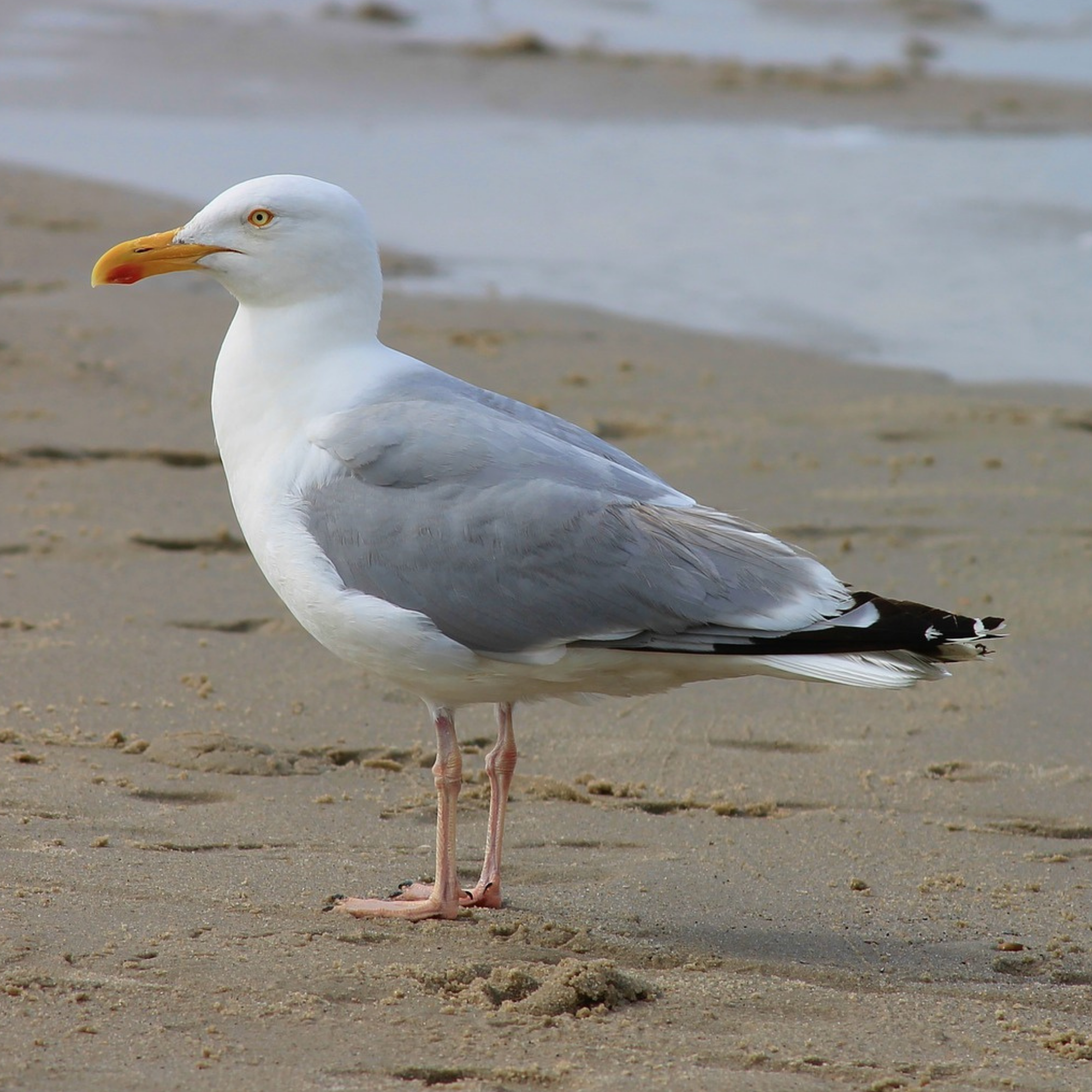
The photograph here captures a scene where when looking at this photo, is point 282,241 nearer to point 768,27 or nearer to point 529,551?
point 529,551

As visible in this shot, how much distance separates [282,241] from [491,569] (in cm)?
111

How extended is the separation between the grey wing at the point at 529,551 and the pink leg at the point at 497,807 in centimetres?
48

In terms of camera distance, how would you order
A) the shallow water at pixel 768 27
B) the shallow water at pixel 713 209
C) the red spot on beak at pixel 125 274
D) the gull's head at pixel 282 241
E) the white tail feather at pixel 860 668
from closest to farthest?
the white tail feather at pixel 860 668, the gull's head at pixel 282 241, the red spot on beak at pixel 125 274, the shallow water at pixel 713 209, the shallow water at pixel 768 27

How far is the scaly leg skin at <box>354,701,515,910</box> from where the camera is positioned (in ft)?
13.8

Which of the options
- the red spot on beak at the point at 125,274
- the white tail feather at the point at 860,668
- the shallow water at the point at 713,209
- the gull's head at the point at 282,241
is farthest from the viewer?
the shallow water at the point at 713,209

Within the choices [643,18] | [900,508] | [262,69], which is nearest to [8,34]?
[262,69]

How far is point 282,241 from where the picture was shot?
4.48 m

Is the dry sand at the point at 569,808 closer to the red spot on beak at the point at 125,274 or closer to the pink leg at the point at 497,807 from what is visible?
the pink leg at the point at 497,807

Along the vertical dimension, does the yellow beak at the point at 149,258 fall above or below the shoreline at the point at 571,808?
above

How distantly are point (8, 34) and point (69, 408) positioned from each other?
12.6m

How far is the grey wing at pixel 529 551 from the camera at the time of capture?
4.00 meters

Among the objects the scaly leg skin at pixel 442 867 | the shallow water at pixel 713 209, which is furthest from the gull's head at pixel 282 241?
the shallow water at pixel 713 209

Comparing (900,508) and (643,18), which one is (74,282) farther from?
(643,18)

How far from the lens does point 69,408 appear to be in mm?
7879
